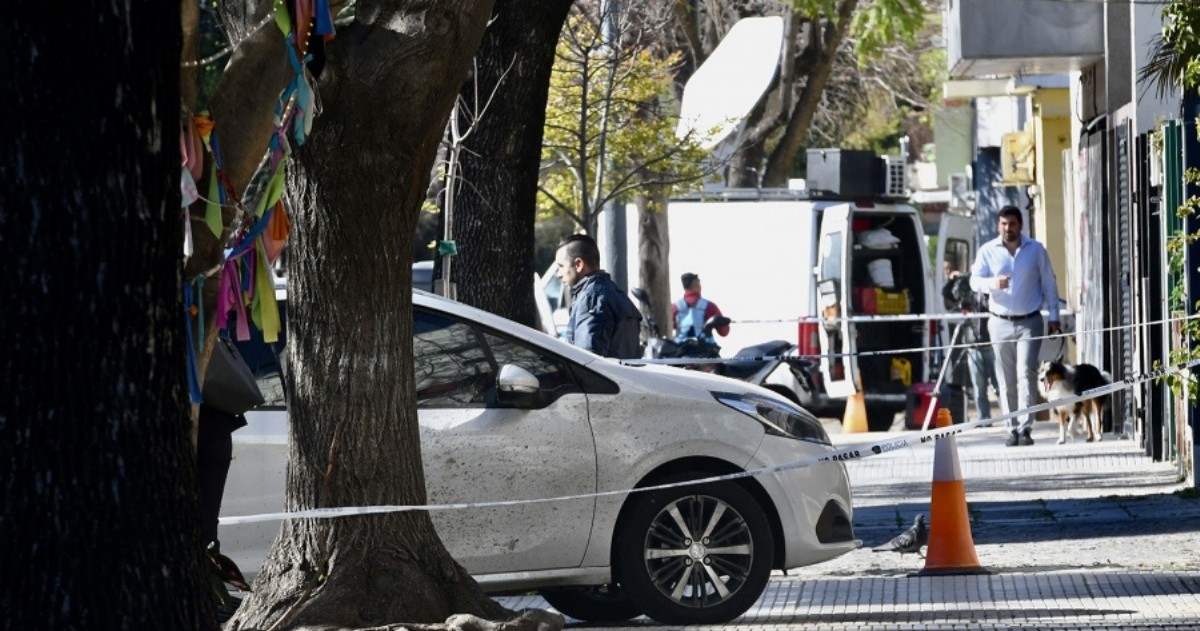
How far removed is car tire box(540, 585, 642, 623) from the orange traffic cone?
1.75 m

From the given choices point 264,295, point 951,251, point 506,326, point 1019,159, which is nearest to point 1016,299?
point 506,326

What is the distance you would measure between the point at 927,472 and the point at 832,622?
6.99 m

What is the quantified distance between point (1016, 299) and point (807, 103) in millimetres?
10532

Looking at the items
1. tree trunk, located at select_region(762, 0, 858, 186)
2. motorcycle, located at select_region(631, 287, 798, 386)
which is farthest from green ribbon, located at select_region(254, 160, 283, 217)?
tree trunk, located at select_region(762, 0, 858, 186)

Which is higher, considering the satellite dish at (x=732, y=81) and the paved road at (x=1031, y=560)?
the satellite dish at (x=732, y=81)

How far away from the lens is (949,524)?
389 inches

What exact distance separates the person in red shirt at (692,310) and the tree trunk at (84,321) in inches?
579

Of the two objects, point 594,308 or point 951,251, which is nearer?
point 594,308

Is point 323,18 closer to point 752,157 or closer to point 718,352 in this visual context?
point 718,352

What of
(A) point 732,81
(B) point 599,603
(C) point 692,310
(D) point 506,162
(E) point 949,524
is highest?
(A) point 732,81

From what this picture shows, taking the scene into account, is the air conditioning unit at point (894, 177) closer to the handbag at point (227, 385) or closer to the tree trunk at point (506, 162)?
the tree trunk at point (506, 162)

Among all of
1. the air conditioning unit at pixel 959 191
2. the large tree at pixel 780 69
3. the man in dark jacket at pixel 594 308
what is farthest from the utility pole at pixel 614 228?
the air conditioning unit at pixel 959 191

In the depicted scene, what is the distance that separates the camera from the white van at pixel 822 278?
65.8ft

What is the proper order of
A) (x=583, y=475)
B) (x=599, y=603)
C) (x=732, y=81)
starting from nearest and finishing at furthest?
(x=583, y=475)
(x=599, y=603)
(x=732, y=81)
